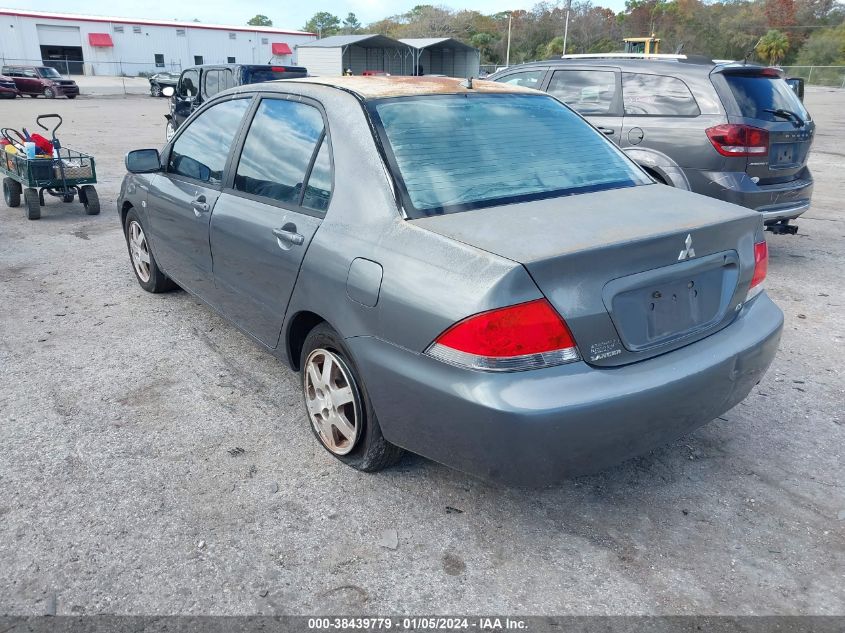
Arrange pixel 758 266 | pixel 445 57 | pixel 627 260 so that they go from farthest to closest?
pixel 445 57 < pixel 758 266 < pixel 627 260

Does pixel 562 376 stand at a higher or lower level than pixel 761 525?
higher

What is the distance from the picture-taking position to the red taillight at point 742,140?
19.0ft

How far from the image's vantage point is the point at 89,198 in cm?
828

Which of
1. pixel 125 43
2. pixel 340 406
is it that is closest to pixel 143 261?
pixel 340 406

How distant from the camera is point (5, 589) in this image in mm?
2371

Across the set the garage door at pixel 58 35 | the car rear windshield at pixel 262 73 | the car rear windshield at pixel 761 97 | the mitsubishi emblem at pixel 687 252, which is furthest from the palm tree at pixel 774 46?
the mitsubishi emblem at pixel 687 252

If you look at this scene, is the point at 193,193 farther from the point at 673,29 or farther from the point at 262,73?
the point at 673,29

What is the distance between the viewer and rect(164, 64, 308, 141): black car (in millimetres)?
13352

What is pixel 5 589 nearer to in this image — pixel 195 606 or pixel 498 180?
pixel 195 606

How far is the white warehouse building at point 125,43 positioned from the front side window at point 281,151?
175 feet

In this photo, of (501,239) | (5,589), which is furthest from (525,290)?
(5,589)

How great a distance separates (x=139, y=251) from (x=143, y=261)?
0.09 metres

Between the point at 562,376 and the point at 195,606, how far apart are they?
149 cm

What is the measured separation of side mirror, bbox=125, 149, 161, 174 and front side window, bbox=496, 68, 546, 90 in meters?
4.24
